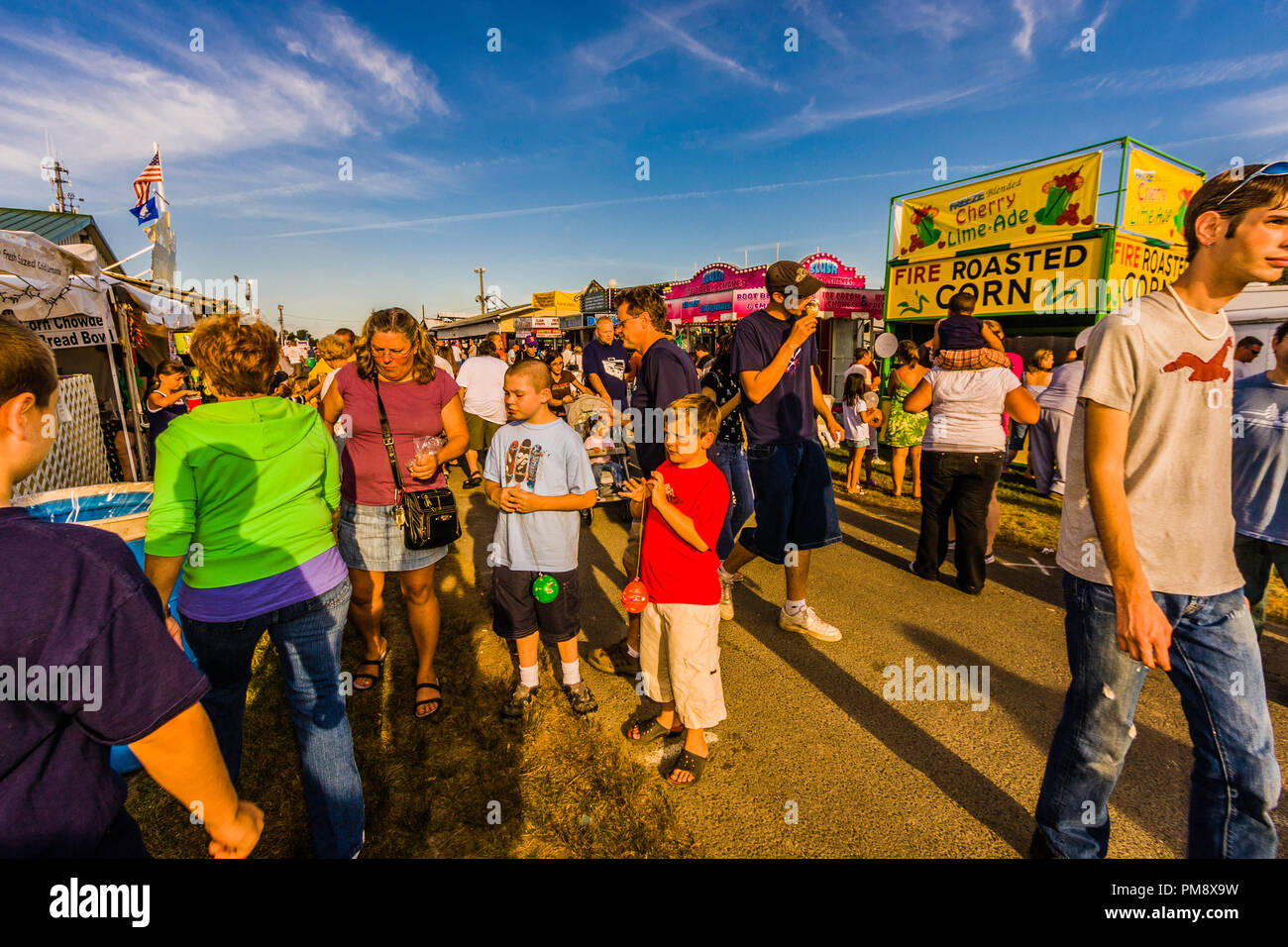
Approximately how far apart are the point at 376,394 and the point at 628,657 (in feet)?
7.05

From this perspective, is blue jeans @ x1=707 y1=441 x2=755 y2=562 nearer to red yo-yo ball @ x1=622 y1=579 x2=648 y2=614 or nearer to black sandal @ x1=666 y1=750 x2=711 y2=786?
red yo-yo ball @ x1=622 y1=579 x2=648 y2=614

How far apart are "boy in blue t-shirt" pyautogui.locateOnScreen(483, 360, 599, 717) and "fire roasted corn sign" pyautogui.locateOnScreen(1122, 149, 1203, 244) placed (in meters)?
10.7

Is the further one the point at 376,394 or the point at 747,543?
the point at 747,543

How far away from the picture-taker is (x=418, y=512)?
308 cm

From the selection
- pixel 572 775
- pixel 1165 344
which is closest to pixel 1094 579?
pixel 1165 344

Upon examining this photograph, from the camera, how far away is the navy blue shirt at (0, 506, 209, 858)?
0.91 meters

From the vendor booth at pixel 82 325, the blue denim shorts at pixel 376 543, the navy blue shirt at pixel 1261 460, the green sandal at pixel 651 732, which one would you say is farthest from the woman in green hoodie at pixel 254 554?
the navy blue shirt at pixel 1261 460

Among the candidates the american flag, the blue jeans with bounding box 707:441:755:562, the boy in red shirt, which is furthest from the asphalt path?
the american flag

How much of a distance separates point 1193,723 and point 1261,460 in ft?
6.20

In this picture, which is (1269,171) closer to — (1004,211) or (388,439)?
(388,439)

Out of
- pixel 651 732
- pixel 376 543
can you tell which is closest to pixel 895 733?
pixel 651 732

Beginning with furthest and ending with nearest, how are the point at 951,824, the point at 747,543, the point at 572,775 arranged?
the point at 747,543, the point at 572,775, the point at 951,824
